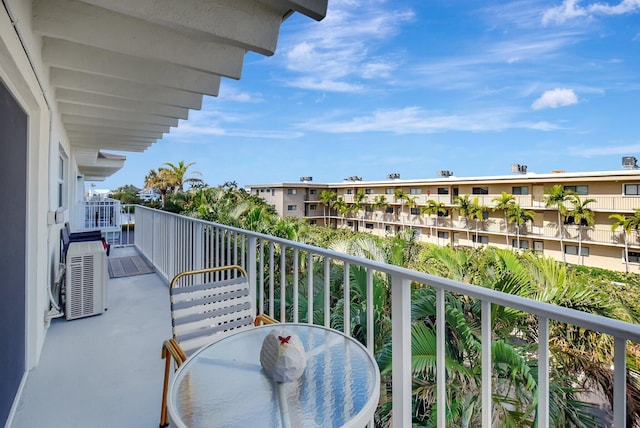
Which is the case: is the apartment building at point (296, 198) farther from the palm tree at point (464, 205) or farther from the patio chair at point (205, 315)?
the patio chair at point (205, 315)

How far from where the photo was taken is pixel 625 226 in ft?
63.0

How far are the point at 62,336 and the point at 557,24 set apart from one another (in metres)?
32.6

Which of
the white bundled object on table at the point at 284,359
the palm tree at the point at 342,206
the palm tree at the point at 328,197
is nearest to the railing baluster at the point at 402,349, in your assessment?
the white bundled object on table at the point at 284,359

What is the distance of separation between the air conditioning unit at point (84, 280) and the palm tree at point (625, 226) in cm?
2467

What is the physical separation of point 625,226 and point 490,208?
23.9 feet

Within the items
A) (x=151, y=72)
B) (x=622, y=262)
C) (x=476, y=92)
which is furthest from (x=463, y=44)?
(x=151, y=72)

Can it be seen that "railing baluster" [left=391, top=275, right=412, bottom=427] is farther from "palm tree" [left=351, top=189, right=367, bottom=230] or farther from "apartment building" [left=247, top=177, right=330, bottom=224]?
"palm tree" [left=351, top=189, right=367, bottom=230]

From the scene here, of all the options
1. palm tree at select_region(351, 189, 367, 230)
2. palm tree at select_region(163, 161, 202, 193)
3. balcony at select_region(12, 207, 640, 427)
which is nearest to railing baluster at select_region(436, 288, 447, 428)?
balcony at select_region(12, 207, 640, 427)

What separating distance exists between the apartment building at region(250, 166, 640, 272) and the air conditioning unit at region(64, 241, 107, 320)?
24158 mm

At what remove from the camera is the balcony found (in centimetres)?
99

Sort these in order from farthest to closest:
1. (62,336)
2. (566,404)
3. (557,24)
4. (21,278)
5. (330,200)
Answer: (330,200) < (557,24) < (62,336) < (566,404) < (21,278)

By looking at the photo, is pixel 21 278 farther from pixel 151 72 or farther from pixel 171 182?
pixel 171 182

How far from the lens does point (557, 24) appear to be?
967 inches

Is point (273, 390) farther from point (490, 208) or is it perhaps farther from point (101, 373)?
point (490, 208)
